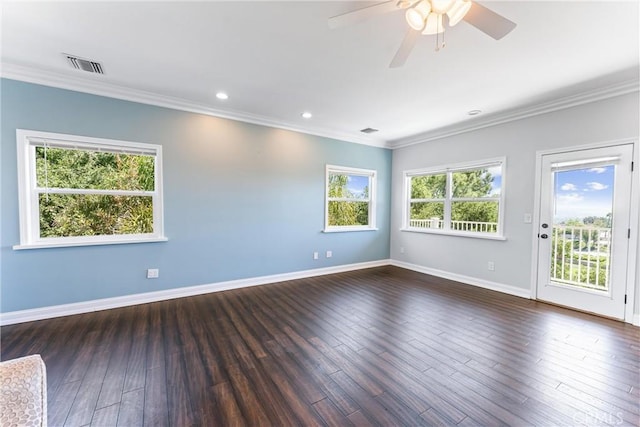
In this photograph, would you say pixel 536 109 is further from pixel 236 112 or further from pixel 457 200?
pixel 236 112

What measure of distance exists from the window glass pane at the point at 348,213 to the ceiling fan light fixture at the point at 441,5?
3.58 meters

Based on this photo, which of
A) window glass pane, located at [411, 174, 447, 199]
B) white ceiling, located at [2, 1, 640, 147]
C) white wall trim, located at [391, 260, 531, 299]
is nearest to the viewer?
white ceiling, located at [2, 1, 640, 147]

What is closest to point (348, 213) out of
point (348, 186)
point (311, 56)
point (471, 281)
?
point (348, 186)

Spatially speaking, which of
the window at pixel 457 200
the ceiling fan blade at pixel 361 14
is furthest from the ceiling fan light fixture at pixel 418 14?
the window at pixel 457 200

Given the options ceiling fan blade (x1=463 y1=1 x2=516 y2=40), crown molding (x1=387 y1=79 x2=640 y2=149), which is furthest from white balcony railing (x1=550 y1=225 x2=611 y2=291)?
ceiling fan blade (x1=463 y1=1 x2=516 y2=40)

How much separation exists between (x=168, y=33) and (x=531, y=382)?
3930 millimetres

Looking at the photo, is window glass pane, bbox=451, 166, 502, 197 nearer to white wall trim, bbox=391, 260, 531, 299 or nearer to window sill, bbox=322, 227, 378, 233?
white wall trim, bbox=391, 260, 531, 299

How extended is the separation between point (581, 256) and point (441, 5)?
11.6 feet

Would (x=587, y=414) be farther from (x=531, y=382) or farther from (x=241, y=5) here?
(x=241, y=5)

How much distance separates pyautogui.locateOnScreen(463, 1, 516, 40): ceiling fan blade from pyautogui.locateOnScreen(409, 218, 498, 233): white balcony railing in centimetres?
328

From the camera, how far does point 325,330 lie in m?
2.66

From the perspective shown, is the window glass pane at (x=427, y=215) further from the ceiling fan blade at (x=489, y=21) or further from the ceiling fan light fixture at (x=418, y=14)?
the ceiling fan light fixture at (x=418, y=14)

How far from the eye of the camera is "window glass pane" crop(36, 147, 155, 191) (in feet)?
9.59

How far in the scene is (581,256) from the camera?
321 centimetres
